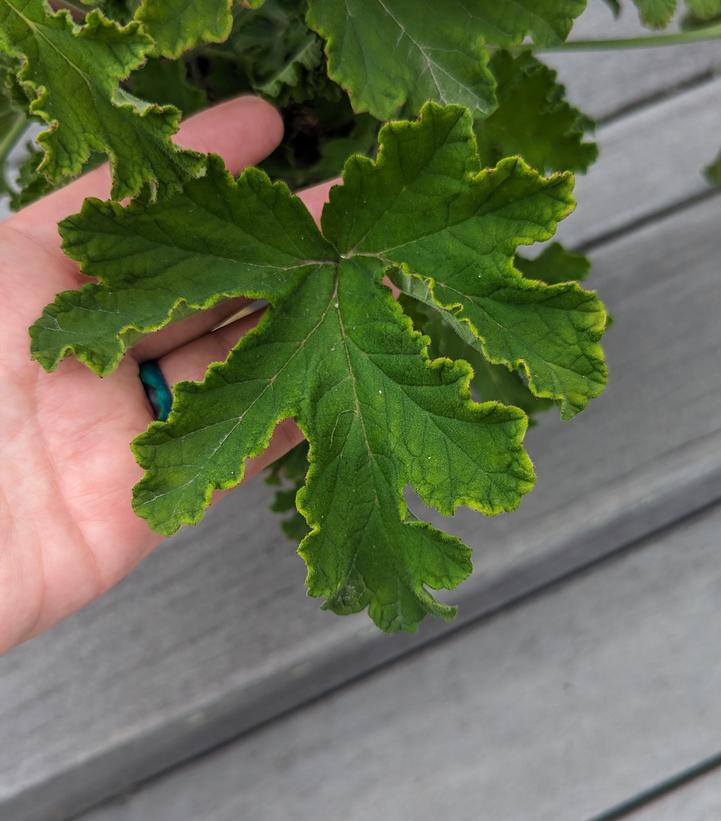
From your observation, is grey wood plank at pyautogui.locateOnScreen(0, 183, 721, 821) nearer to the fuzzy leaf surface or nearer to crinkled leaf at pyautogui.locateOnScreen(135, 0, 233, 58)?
the fuzzy leaf surface

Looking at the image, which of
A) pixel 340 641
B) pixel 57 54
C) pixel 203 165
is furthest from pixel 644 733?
pixel 57 54

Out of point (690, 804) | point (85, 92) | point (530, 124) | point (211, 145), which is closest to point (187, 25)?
point (85, 92)

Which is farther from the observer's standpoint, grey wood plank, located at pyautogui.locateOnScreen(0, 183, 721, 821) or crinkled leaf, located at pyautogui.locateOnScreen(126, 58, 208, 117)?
grey wood plank, located at pyautogui.locateOnScreen(0, 183, 721, 821)

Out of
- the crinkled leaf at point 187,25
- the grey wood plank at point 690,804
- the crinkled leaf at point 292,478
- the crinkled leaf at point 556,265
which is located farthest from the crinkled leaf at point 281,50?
the grey wood plank at point 690,804

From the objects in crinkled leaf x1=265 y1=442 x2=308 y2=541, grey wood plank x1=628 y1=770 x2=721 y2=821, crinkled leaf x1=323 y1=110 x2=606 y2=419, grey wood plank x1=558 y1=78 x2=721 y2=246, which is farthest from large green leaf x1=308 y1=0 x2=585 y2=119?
grey wood plank x1=628 y1=770 x2=721 y2=821

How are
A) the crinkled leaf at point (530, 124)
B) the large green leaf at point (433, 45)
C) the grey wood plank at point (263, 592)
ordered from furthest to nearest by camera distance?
the grey wood plank at point (263, 592) → the crinkled leaf at point (530, 124) → the large green leaf at point (433, 45)

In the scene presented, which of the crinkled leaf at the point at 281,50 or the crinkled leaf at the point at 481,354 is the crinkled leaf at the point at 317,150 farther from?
the crinkled leaf at the point at 481,354
